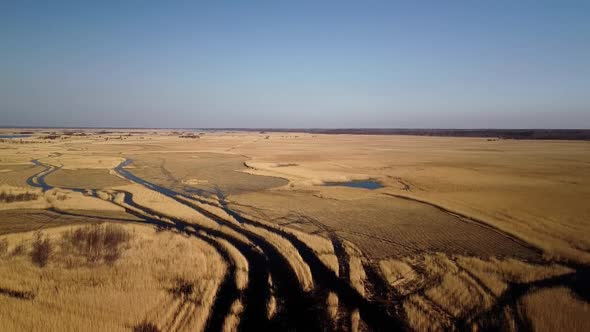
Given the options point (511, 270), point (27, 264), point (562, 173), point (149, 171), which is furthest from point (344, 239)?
point (562, 173)

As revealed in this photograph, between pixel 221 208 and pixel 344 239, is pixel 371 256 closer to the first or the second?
pixel 344 239

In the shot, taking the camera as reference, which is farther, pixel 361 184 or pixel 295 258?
pixel 361 184

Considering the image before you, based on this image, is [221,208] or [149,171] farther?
[149,171]

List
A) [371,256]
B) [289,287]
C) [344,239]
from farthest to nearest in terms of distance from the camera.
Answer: [344,239]
[371,256]
[289,287]

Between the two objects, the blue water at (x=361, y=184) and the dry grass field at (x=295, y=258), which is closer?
the dry grass field at (x=295, y=258)

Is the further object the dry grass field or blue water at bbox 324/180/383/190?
blue water at bbox 324/180/383/190

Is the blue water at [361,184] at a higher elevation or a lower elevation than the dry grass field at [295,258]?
higher

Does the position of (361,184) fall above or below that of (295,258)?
above

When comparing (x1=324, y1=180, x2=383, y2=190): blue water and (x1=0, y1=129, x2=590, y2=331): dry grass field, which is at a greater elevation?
(x1=324, y1=180, x2=383, y2=190): blue water
